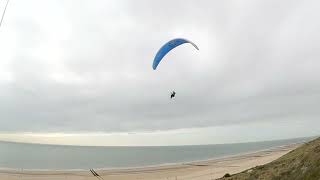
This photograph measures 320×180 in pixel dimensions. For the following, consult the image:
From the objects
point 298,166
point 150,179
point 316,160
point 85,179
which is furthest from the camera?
point 85,179

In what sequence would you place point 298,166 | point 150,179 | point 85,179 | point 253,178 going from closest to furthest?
1. point 298,166
2. point 253,178
3. point 150,179
4. point 85,179

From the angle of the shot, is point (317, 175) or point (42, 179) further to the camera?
point (42, 179)

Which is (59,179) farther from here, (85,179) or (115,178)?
(115,178)

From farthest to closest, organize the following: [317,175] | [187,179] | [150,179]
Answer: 1. [150,179]
2. [187,179]
3. [317,175]

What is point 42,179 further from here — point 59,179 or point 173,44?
point 173,44

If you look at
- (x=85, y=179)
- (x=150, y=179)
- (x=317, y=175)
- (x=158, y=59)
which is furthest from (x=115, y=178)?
(x=317, y=175)

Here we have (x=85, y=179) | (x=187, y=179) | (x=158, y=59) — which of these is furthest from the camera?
(x=85, y=179)

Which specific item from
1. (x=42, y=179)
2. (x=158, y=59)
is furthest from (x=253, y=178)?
(x=42, y=179)

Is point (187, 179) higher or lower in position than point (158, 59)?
lower

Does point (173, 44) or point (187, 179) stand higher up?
point (173, 44)
